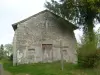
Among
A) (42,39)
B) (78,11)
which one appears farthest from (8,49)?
(78,11)

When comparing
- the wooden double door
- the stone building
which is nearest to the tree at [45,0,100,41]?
the stone building

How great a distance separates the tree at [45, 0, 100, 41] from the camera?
969 inches

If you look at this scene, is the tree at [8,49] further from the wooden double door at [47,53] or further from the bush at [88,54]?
the bush at [88,54]

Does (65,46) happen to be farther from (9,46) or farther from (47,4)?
(9,46)

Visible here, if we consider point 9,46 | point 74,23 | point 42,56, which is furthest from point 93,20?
point 9,46

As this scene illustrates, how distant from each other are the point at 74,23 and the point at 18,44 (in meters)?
7.25

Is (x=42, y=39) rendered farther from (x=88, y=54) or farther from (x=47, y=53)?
(x=88, y=54)

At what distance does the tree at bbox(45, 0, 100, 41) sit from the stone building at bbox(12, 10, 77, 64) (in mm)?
1357

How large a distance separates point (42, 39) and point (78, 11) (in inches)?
217

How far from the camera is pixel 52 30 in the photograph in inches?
1117

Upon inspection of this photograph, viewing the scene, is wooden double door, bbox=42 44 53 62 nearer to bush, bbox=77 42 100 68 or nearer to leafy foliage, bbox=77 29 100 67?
leafy foliage, bbox=77 29 100 67

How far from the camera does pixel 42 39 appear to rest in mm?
27781

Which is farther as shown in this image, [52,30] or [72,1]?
[52,30]

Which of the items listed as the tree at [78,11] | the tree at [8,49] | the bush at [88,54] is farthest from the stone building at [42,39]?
the tree at [8,49]
